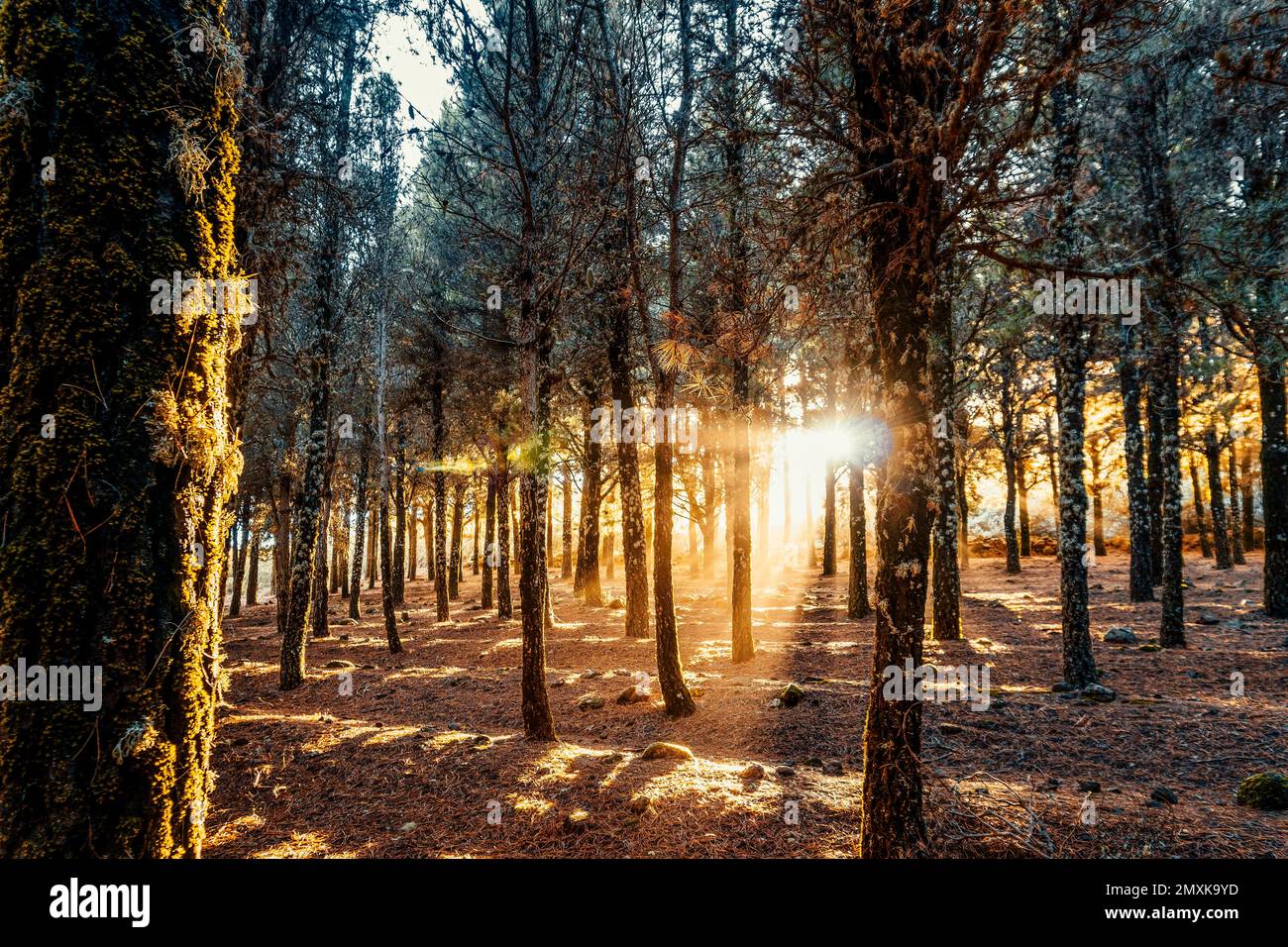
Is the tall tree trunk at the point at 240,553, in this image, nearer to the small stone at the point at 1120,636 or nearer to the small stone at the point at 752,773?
the small stone at the point at 752,773

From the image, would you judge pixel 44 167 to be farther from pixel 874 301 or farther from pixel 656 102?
pixel 656 102

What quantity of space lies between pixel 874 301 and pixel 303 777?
8.09m

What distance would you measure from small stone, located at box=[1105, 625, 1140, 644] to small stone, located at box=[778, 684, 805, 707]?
25.4 feet

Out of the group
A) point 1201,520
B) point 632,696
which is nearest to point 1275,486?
point 632,696

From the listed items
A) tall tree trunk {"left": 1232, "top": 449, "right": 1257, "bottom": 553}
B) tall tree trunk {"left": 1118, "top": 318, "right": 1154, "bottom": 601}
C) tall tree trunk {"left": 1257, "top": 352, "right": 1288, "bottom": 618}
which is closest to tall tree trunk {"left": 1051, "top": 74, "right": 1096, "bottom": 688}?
tall tree trunk {"left": 1257, "top": 352, "right": 1288, "bottom": 618}

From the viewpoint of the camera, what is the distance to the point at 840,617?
15438 millimetres

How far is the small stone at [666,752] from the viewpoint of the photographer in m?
6.46

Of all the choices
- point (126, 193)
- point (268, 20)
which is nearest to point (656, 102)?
point (268, 20)

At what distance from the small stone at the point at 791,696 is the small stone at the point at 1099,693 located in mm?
4177

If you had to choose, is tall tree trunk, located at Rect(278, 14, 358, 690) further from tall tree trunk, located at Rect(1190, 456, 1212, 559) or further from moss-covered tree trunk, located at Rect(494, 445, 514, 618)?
tall tree trunk, located at Rect(1190, 456, 1212, 559)

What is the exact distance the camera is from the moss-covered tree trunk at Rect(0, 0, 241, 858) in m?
2.49

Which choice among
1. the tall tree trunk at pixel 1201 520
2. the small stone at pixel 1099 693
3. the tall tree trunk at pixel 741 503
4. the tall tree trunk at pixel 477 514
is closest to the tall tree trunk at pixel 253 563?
the tall tree trunk at pixel 477 514

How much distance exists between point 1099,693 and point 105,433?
11.5 metres
